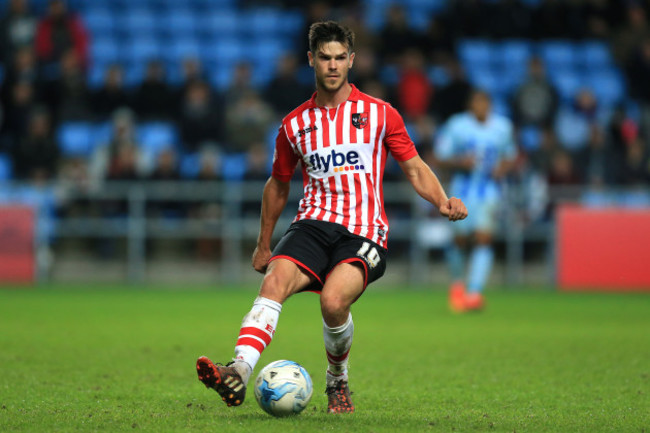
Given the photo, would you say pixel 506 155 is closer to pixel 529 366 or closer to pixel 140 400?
pixel 529 366

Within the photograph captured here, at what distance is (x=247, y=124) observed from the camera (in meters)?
15.2

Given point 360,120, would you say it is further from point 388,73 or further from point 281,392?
point 388,73

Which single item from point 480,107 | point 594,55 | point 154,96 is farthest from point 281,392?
point 594,55

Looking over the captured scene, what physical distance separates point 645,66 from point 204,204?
8.13m

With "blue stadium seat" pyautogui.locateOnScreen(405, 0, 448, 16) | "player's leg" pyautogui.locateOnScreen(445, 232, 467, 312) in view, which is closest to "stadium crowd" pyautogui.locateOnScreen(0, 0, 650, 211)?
"blue stadium seat" pyautogui.locateOnScreen(405, 0, 448, 16)

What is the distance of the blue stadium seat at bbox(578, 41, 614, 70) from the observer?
18750 mm

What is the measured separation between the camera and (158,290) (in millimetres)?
14195

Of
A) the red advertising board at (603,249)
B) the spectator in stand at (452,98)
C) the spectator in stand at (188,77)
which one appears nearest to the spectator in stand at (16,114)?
the spectator in stand at (188,77)

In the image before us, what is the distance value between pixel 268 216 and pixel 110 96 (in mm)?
11225

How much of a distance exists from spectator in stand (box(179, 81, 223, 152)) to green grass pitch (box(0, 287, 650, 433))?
362 cm

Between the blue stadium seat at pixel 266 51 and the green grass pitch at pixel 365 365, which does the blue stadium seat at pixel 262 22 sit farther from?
the green grass pitch at pixel 365 365

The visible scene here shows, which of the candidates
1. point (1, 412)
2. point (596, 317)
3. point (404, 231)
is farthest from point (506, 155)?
point (1, 412)

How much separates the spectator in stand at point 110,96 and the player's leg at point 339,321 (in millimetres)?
11632

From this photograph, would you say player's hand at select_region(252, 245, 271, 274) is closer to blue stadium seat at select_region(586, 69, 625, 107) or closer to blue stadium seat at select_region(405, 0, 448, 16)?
blue stadium seat at select_region(586, 69, 625, 107)
